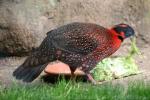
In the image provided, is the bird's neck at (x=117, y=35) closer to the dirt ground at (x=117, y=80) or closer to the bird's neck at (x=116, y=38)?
the bird's neck at (x=116, y=38)

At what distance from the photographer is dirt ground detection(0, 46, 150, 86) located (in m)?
7.00

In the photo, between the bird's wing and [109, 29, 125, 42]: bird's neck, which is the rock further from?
the bird's wing

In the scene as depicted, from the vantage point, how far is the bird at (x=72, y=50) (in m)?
6.55

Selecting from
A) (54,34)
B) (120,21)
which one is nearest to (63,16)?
(120,21)

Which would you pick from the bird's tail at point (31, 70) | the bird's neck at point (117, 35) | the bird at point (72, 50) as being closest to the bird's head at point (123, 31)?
the bird's neck at point (117, 35)

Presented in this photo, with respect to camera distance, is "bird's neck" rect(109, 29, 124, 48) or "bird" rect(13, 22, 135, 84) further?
"bird's neck" rect(109, 29, 124, 48)

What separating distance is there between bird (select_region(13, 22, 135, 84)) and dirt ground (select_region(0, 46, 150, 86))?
43cm

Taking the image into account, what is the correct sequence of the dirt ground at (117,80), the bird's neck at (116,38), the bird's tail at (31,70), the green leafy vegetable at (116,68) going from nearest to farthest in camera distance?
the bird's tail at (31,70) → the bird's neck at (116,38) → the dirt ground at (117,80) → the green leafy vegetable at (116,68)

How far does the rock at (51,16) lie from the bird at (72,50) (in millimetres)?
1378

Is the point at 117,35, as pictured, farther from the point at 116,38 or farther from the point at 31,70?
Answer: the point at 31,70

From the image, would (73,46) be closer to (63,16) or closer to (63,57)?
(63,57)

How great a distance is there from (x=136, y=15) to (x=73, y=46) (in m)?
2.00

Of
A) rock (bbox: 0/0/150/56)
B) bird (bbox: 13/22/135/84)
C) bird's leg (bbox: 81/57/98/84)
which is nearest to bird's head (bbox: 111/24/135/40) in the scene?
bird (bbox: 13/22/135/84)

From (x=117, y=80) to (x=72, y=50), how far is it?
81 centimetres
